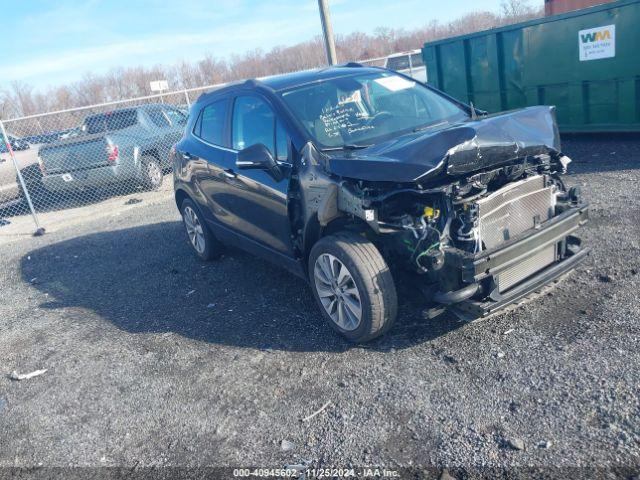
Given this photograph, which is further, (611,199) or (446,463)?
(611,199)

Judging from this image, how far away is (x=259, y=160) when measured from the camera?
4211mm

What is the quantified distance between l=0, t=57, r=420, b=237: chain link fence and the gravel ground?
588 cm

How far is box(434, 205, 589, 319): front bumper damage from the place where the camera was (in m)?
3.44

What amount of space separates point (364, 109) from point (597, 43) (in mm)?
5956

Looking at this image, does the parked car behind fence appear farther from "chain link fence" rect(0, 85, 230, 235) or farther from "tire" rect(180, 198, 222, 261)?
"tire" rect(180, 198, 222, 261)

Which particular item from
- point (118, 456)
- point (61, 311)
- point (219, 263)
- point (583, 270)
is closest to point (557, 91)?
point (583, 270)

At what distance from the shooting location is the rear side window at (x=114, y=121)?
11.7 metres

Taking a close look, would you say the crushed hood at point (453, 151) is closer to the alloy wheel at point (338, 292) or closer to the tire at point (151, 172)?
the alloy wheel at point (338, 292)

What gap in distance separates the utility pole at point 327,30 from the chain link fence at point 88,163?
364 cm

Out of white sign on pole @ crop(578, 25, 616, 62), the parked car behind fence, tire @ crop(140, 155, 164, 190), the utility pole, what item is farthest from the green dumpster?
tire @ crop(140, 155, 164, 190)

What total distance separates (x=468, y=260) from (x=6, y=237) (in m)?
9.16

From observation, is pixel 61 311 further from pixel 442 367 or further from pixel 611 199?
pixel 611 199

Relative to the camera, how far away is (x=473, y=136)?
3.52 metres

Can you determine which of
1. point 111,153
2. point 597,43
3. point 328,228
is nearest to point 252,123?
point 328,228
